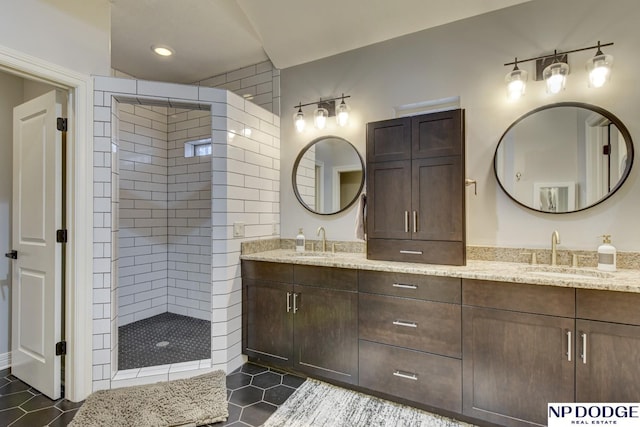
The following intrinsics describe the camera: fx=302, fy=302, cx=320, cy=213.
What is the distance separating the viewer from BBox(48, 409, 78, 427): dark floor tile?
1.76 m

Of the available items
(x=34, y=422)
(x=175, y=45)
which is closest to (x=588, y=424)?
(x=34, y=422)

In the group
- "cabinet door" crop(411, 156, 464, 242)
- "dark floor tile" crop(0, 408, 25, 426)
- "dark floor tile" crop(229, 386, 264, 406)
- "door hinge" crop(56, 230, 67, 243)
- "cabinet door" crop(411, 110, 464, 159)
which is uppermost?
"cabinet door" crop(411, 110, 464, 159)

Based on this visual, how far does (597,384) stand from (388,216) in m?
1.39

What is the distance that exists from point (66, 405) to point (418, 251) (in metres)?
2.52

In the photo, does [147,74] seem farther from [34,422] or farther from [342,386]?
[342,386]

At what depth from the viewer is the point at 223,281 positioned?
231 centimetres

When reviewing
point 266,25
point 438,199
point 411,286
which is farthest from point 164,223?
point 438,199

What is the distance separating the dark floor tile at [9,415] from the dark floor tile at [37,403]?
1.3 inches

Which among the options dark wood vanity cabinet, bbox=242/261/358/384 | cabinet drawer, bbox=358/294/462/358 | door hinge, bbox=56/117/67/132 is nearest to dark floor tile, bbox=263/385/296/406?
dark wood vanity cabinet, bbox=242/261/358/384

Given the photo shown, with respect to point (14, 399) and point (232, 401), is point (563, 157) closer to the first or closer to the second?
point (232, 401)

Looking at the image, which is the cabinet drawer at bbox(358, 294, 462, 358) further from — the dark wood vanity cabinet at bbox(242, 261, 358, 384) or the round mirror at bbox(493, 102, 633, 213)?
the round mirror at bbox(493, 102, 633, 213)

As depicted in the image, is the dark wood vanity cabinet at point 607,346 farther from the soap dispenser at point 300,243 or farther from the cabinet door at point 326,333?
the soap dispenser at point 300,243

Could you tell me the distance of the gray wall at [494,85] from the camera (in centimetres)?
187

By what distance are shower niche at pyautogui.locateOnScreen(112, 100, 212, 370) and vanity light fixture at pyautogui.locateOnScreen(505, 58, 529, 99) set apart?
2.65 m
